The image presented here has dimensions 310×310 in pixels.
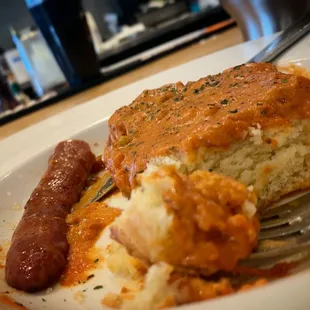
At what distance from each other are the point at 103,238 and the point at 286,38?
1468mm

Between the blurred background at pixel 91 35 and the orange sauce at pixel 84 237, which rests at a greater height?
the blurred background at pixel 91 35

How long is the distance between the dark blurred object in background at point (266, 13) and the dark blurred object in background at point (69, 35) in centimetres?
147

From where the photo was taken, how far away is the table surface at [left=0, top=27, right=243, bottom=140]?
11.9ft

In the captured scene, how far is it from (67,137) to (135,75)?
140 centimetres

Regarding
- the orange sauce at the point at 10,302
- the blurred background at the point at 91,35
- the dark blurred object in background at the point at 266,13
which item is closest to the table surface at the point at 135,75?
the blurred background at the point at 91,35

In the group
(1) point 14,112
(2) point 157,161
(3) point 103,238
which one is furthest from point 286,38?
(1) point 14,112

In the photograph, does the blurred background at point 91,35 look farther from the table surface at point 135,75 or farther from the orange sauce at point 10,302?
the orange sauce at point 10,302

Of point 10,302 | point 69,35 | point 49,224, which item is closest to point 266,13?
point 69,35

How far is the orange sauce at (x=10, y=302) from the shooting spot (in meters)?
1.45

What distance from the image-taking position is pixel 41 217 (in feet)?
5.94

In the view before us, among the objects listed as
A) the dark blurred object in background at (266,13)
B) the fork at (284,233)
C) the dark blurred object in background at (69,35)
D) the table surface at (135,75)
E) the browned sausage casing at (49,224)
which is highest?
the dark blurred object in background at (69,35)

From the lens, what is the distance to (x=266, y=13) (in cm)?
281

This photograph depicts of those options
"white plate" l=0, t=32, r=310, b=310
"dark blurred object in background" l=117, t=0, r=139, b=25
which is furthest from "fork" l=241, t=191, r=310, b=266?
"dark blurred object in background" l=117, t=0, r=139, b=25

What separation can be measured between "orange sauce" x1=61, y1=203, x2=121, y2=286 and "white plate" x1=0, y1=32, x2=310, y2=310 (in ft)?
0.23
